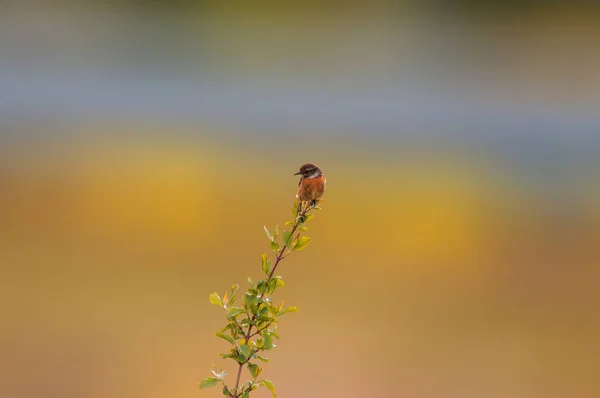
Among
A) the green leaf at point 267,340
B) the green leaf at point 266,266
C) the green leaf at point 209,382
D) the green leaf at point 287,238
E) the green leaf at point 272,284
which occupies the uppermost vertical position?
the green leaf at point 287,238

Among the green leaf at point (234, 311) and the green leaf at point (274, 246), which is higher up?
the green leaf at point (274, 246)

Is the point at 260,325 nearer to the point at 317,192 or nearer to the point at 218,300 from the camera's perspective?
the point at 218,300

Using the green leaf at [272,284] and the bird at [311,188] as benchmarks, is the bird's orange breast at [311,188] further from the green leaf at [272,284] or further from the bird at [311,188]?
the green leaf at [272,284]

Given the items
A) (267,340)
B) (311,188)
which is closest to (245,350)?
(267,340)

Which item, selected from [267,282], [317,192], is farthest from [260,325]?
[317,192]

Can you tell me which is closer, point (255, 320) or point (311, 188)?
point (255, 320)

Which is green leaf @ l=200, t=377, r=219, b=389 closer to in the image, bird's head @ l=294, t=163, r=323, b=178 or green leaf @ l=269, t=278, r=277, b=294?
green leaf @ l=269, t=278, r=277, b=294

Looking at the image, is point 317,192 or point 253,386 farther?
point 317,192

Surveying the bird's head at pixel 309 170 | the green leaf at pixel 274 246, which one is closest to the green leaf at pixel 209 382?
the green leaf at pixel 274 246

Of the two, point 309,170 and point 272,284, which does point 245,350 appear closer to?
point 272,284
